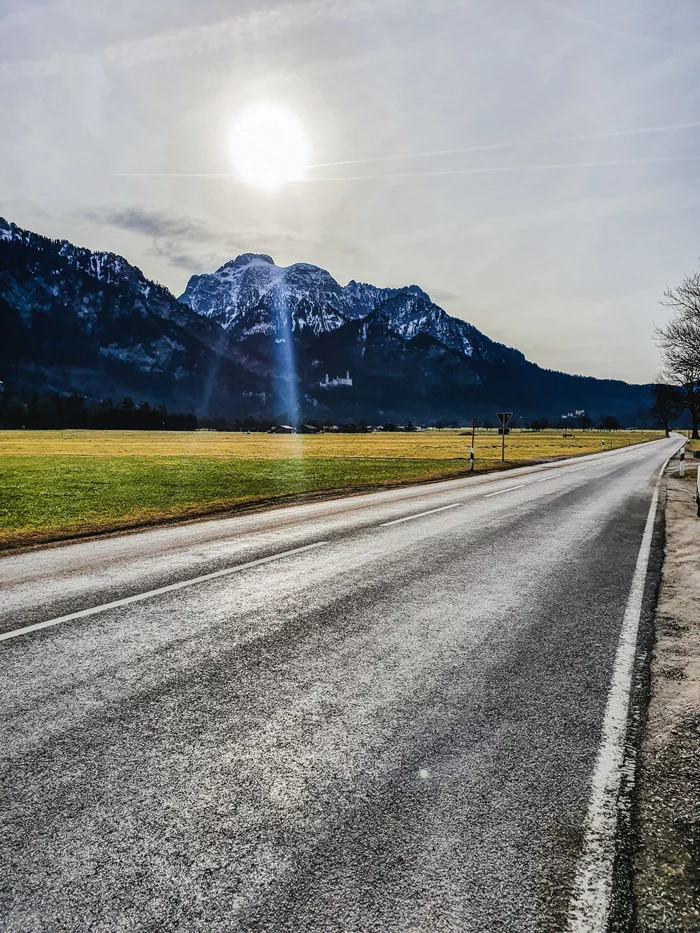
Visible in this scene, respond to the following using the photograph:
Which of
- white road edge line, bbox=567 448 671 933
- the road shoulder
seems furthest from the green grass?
the road shoulder

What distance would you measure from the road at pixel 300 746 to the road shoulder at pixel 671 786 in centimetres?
30

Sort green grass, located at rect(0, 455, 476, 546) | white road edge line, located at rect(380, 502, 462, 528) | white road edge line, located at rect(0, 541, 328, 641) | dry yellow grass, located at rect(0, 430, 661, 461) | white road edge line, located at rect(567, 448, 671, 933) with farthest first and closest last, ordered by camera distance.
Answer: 1. dry yellow grass, located at rect(0, 430, 661, 461)
2. green grass, located at rect(0, 455, 476, 546)
3. white road edge line, located at rect(380, 502, 462, 528)
4. white road edge line, located at rect(0, 541, 328, 641)
5. white road edge line, located at rect(567, 448, 671, 933)

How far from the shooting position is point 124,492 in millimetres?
19812

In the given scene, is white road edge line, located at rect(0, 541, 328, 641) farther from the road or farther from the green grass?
the green grass

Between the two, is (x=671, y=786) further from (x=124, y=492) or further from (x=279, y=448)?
(x=279, y=448)

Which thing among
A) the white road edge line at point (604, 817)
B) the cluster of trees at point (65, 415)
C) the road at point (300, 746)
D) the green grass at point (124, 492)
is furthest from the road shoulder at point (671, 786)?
the cluster of trees at point (65, 415)

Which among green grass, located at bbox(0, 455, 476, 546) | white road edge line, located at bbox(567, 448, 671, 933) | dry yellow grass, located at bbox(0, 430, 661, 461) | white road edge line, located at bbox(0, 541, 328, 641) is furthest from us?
dry yellow grass, located at bbox(0, 430, 661, 461)

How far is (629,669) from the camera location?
4715mm

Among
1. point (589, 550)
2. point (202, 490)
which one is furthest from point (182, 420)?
point (589, 550)

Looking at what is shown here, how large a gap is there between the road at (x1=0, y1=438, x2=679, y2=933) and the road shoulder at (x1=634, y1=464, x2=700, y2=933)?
296mm

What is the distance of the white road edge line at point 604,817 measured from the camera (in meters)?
2.24

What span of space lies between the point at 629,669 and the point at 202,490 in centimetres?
1751

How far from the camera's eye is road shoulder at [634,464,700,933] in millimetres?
2318

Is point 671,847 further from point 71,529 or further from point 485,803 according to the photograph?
point 71,529
